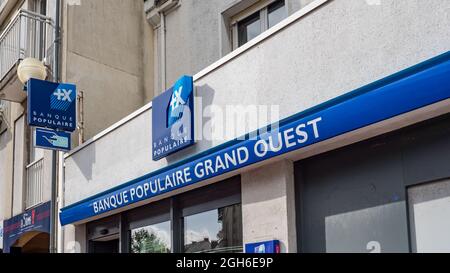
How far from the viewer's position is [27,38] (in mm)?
13711

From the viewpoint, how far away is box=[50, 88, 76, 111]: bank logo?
10.9 m

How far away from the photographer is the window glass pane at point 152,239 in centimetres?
894

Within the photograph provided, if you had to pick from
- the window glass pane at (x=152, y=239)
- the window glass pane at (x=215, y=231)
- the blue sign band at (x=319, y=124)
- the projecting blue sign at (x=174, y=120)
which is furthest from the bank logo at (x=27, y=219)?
the window glass pane at (x=215, y=231)

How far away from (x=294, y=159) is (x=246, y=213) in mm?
905

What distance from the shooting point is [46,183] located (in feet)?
40.4

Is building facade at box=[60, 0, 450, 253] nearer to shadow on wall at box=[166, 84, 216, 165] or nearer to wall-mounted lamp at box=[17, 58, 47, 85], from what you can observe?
shadow on wall at box=[166, 84, 216, 165]

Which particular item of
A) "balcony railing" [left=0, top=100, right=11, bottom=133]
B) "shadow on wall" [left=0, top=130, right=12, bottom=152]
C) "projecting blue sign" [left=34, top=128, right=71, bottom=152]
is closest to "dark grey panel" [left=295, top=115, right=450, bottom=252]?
"projecting blue sign" [left=34, top=128, right=71, bottom=152]

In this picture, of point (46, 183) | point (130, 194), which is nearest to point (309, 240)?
point (130, 194)

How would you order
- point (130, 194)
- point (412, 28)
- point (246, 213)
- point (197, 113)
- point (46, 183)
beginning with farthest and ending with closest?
1. point (46, 183)
2. point (130, 194)
3. point (197, 113)
4. point (246, 213)
5. point (412, 28)

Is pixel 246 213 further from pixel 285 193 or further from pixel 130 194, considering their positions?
pixel 130 194

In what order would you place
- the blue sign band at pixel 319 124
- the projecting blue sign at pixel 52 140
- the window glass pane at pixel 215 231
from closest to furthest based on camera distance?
the blue sign band at pixel 319 124 < the window glass pane at pixel 215 231 < the projecting blue sign at pixel 52 140

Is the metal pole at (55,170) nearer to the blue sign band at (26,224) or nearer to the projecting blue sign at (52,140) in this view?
the projecting blue sign at (52,140)

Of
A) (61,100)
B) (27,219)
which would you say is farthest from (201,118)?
(27,219)
